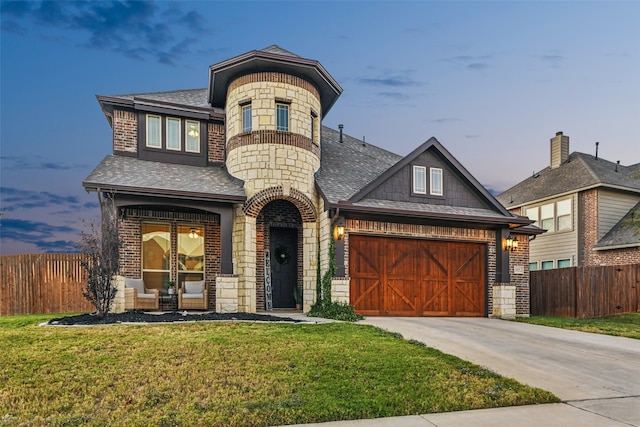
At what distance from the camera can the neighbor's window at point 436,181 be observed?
49.0 feet

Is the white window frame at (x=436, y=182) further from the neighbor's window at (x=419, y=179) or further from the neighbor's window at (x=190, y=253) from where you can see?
the neighbor's window at (x=190, y=253)

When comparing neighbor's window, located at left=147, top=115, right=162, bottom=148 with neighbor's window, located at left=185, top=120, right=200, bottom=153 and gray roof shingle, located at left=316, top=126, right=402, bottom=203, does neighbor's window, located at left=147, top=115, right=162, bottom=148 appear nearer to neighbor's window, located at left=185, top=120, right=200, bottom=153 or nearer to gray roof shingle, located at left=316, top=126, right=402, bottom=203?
neighbor's window, located at left=185, top=120, right=200, bottom=153

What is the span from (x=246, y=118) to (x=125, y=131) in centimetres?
412

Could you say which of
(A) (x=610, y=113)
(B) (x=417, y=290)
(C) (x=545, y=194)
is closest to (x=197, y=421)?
(B) (x=417, y=290)

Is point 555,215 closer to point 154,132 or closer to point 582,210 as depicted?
point 582,210

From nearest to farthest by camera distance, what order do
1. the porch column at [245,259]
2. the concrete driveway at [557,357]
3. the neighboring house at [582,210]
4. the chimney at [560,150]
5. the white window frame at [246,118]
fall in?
the concrete driveway at [557,357]
the porch column at [245,259]
the white window frame at [246,118]
the neighboring house at [582,210]
the chimney at [560,150]

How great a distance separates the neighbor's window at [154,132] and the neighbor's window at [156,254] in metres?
2.77

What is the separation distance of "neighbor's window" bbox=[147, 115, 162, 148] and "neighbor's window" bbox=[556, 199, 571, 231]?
1899 centimetres

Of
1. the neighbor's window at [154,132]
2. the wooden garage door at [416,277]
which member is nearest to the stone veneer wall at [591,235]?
the wooden garage door at [416,277]

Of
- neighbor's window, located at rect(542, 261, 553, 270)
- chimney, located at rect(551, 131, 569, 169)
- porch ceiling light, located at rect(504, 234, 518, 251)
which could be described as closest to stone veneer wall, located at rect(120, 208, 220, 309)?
porch ceiling light, located at rect(504, 234, 518, 251)

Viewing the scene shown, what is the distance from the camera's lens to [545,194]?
22969mm

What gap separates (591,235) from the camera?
68.1 feet

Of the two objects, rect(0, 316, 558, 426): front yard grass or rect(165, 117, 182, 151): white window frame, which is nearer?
rect(0, 316, 558, 426): front yard grass

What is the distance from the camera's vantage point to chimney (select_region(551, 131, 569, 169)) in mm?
24219
